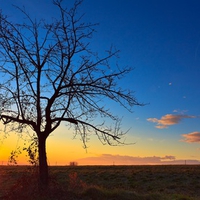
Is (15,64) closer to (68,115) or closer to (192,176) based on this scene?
(68,115)

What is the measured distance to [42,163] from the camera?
12.8 m

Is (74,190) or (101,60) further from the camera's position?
(101,60)

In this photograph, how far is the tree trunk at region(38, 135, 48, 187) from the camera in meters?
12.5

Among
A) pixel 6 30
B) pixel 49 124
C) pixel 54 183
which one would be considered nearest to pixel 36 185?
pixel 54 183

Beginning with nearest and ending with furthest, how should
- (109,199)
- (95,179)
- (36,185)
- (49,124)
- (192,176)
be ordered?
(109,199), (36,185), (49,124), (192,176), (95,179)

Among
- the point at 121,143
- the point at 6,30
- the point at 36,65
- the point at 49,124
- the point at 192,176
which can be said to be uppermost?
the point at 6,30

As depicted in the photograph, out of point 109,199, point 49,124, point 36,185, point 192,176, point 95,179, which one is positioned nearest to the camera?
point 109,199

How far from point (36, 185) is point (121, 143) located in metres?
3.80

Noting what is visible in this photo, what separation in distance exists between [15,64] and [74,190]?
18.8ft

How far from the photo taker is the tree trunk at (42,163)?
493 inches

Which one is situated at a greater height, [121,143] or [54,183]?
[121,143]

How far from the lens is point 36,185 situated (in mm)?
12148

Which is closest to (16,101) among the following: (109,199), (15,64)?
(15,64)

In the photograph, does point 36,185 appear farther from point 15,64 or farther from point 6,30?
point 6,30
